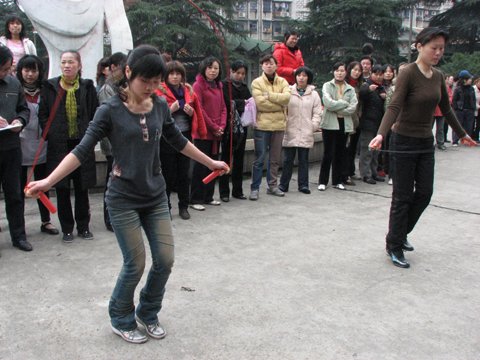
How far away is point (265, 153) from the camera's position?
6.82 m

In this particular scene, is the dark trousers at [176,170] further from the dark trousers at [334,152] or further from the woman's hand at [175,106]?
the dark trousers at [334,152]

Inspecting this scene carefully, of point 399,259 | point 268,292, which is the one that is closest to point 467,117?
point 399,259

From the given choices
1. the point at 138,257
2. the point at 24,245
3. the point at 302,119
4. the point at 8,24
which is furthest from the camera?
the point at 302,119

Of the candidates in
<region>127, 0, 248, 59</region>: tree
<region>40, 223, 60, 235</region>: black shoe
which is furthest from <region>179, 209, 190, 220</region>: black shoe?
<region>127, 0, 248, 59</region>: tree

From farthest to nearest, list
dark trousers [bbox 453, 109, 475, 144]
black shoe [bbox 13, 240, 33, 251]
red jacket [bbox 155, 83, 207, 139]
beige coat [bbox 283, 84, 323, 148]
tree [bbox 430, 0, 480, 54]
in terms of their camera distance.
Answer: tree [bbox 430, 0, 480, 54]
dark trousers [bbox 453, 109, 475, 144]
beige coat [bbox 283, 84, 323, 148]
red jacket [bbox 155, 83, 207, 139]
black shoe [bbox 13, 240, 33, 251]

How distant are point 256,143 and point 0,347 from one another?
4.58 metres

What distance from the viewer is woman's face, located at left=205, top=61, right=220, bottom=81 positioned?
5848 mm

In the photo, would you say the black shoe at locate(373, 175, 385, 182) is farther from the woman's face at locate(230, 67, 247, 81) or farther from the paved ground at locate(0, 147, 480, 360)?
the woman's face at locate(230, 67, 247, 81)

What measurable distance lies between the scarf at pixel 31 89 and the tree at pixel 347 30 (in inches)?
1040

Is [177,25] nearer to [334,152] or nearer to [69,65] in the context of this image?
[334,152]

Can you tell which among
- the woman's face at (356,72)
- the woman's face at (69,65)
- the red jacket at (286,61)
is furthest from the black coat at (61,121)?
the woman's face at (356,72)

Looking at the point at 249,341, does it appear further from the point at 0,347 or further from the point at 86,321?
the point at 0,347

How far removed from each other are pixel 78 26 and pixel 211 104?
9.85ft

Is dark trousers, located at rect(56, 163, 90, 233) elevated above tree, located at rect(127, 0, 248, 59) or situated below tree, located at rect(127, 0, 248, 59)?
below
